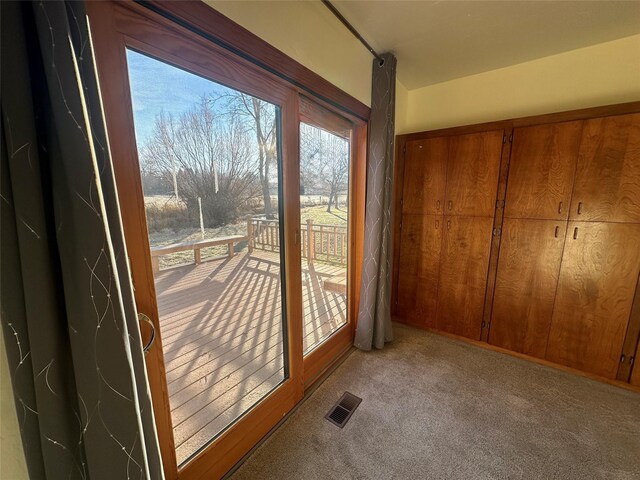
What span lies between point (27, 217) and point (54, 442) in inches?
22.4

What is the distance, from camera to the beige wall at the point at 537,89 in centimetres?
184

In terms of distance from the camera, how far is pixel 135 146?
0.85 metres

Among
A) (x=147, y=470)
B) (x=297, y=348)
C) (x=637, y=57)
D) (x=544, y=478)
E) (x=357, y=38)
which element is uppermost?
(x=357, y=38)

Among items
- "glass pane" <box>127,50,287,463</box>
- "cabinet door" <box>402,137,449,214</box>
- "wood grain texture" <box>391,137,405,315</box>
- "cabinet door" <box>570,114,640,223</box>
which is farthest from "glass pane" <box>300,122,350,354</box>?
"cabinet door" <box>570,114,640,223</box>

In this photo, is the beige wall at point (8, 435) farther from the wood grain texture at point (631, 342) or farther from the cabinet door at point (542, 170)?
the wood grain texture at point (631, 342)

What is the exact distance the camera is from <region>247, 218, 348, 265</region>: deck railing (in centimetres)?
147

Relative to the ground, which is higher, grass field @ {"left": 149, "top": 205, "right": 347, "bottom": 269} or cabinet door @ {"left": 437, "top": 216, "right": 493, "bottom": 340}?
grass field @ {"left": 149, "top": 205, "right": 347, "bottom": 269}

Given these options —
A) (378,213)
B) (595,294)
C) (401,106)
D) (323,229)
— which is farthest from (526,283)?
(401,106)

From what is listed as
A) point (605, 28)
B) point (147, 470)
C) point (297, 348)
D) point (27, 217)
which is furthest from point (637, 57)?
point (147, 470)

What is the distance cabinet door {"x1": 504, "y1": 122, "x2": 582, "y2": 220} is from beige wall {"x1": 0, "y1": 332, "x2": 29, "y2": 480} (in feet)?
9.11

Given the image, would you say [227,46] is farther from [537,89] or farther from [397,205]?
[537,89]

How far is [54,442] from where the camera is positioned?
2.10 feet

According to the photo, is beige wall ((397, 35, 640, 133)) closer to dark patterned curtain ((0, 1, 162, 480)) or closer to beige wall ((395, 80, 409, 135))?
beige wall ((395, 80, 409, 135))

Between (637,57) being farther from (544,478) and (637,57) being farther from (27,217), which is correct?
(27,217)
